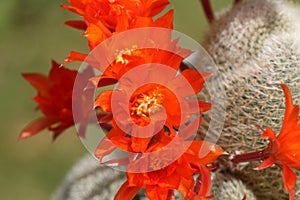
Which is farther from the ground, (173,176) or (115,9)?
(115,9)

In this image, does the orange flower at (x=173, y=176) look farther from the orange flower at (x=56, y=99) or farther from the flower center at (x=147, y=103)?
the orange flower at (x=56, y=99)

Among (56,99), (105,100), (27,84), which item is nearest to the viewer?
Result: (105,100)

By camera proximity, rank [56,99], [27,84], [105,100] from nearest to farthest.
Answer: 1. [105,100]
2. [56,99]
3. [27,84]

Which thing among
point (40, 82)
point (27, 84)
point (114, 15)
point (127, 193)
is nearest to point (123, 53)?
point (114, 15)

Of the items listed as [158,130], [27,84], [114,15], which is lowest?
[27,84]

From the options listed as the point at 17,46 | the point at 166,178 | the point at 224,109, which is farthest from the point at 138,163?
the point at 17,46

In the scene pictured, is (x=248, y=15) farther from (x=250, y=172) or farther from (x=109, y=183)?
(x=109, y=183)

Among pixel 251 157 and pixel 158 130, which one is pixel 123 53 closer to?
pixel 158 130

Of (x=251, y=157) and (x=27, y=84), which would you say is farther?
(x=27, y=84)
